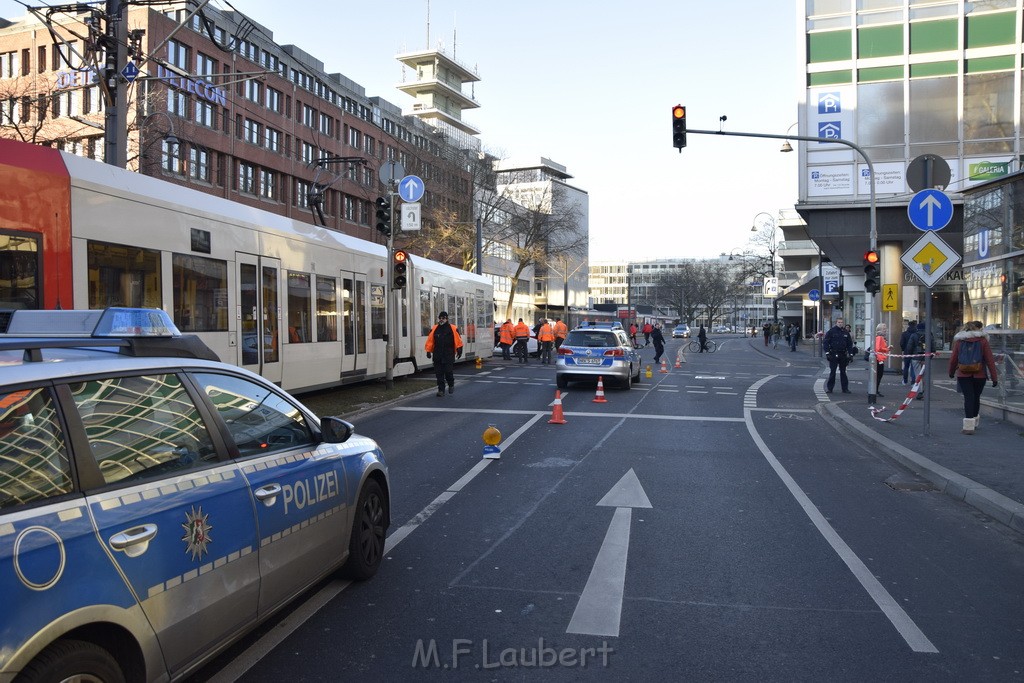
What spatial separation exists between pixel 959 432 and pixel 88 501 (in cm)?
1303

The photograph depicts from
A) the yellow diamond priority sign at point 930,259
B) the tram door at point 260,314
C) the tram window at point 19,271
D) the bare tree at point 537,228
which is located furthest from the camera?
the bare tree at point 537,228

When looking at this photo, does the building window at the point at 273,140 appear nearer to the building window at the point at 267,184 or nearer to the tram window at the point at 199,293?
the building window at the point at 267,184

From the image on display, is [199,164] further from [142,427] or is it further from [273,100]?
[142,427]

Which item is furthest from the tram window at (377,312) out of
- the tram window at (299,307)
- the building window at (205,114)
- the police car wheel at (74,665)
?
the building window at (205,114)

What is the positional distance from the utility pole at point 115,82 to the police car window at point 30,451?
12.3 meters

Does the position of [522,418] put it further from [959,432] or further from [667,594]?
[667,594]

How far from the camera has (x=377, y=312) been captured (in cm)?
1941

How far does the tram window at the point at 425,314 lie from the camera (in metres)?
23.4

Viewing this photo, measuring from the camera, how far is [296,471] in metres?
4.54

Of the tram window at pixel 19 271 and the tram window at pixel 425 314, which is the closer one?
the tram window at pixel 19 271

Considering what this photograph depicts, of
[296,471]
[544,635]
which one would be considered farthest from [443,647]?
[296,471]

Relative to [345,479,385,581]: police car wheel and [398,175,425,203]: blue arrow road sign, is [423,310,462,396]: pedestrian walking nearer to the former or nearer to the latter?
[398,175,425,203]: blue arrow road sign

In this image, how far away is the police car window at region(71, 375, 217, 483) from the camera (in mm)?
3265

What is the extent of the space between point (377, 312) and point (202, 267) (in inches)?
288
